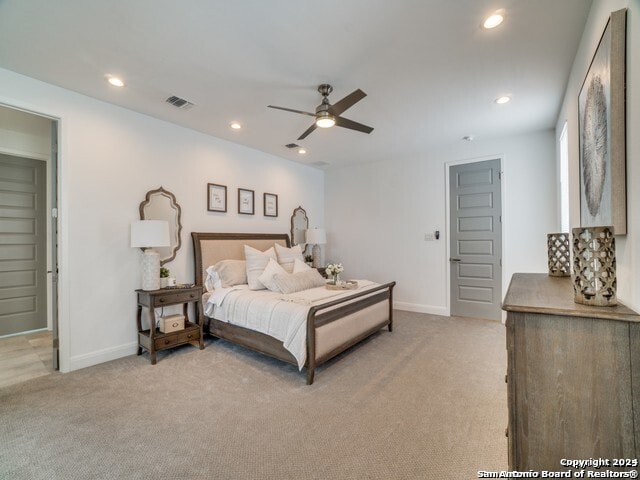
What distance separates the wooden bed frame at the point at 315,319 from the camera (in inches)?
109

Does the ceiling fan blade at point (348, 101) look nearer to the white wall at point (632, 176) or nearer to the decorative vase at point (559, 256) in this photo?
the white wall at point (632, 176)

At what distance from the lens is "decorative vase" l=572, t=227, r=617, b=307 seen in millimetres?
1120

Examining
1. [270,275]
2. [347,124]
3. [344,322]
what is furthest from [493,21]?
[270,275]

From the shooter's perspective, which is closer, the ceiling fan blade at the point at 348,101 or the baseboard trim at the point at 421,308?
the ceiling fan blade at the point at 348,101

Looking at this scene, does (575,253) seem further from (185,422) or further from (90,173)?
(90,173)

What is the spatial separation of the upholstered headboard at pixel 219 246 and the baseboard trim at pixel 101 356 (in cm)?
103

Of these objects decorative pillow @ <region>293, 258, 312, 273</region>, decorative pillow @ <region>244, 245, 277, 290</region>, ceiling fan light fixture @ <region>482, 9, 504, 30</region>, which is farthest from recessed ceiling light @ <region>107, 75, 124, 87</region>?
ceiling fan light fixture @ <region>482, 9, 504, 30</region>

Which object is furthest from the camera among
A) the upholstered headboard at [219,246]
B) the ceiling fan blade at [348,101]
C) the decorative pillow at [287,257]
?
the decorative pillow at [287,257]

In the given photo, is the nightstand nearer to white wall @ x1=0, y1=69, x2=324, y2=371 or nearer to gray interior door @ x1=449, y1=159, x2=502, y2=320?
white wall @ x1=0, y1=69, x2=324, y2=371

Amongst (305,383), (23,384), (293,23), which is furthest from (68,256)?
(293,23)

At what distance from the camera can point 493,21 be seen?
78.0 inches

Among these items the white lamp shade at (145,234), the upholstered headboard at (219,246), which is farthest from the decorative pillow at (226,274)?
the white lamp shade at (145,234)

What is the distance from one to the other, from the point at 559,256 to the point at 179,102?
3.86 m

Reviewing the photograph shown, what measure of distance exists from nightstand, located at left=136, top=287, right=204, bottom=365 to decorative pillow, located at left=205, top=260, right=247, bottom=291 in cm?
37
